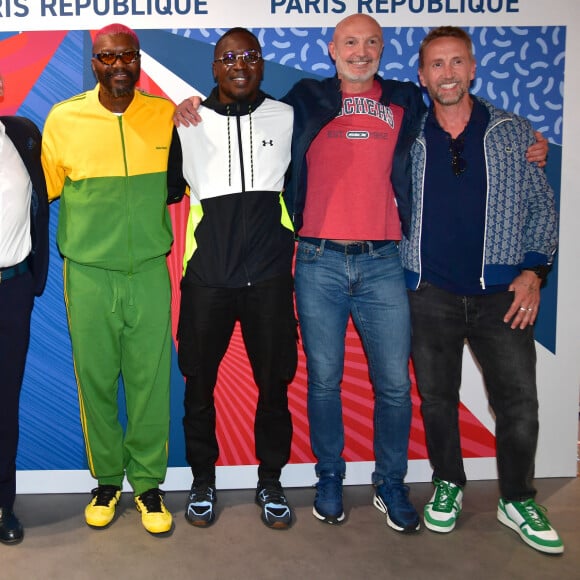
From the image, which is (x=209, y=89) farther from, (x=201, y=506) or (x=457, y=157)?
(x=201, y=506)

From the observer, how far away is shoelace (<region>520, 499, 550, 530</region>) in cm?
276

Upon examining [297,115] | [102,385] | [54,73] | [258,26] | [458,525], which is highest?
[258,26]

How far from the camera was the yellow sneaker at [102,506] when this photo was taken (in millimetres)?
2959

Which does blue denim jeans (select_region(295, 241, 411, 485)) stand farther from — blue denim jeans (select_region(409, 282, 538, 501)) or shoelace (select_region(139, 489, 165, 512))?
shoelace (select_region(139, 489, 165, 512))

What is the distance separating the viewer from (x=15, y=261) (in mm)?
2744

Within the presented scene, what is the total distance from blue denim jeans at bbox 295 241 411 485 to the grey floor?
291mm

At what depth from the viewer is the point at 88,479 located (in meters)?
3.39

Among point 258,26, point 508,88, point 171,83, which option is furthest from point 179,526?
point 508,88

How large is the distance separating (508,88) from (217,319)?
174cm

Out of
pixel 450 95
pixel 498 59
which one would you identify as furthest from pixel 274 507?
pixel 498 59

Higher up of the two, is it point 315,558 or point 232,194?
point 232,194

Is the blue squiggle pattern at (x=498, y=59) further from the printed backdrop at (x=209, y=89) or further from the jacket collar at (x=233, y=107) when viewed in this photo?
the jacket collar at (x=233, y=107)

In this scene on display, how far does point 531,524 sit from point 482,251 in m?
1.09

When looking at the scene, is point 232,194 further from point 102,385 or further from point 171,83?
point 102,385
